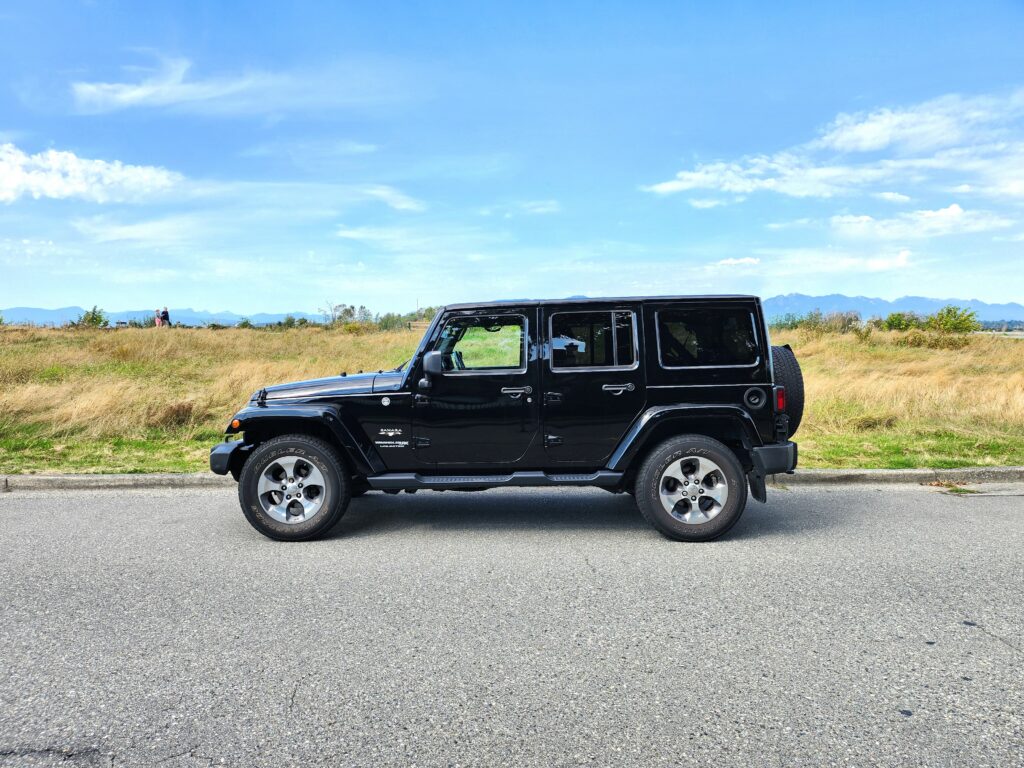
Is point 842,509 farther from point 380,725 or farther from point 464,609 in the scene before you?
point 380,725

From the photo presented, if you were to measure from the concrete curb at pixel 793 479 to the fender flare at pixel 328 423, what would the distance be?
252cm

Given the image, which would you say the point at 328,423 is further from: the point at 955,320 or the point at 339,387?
the point at 955,320

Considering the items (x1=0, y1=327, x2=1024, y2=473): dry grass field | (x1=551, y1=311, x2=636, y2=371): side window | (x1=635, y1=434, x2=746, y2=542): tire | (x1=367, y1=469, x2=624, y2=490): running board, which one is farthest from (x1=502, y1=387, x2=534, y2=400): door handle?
(x1=0, y1=327, x2=1024, y2=473): dry grass field

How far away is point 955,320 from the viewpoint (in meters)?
36.1

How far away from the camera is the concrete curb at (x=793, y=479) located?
7957mm

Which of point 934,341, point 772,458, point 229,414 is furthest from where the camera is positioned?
point 934,341

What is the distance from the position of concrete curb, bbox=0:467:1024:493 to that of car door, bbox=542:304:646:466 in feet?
9.66

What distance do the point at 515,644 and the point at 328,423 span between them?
107 inches

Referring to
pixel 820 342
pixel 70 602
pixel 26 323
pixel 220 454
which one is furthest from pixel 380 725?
pixel 26 323

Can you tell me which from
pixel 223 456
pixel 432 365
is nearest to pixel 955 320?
pixel 432 365

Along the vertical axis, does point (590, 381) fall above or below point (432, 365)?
below

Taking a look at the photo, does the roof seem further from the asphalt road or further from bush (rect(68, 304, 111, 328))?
bush (rect(68, 304, 111, 328))

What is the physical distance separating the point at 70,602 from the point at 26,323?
1944 inches

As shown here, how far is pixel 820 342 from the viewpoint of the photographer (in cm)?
2812
